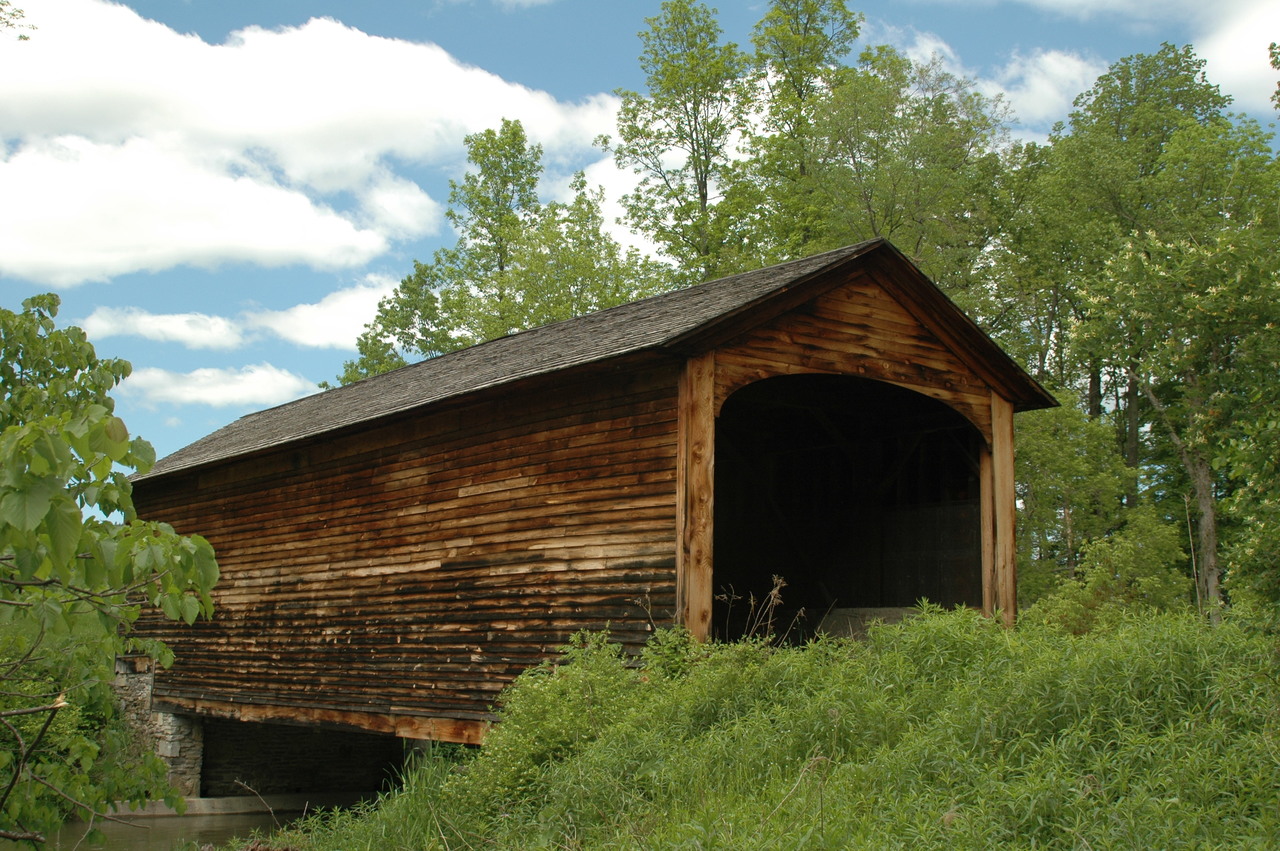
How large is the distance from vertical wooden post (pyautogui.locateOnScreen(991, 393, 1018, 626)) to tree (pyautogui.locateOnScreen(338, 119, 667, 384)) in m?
18.2

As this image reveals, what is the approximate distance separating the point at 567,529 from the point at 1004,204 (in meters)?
22.6

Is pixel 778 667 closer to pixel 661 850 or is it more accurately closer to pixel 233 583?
pixel 661 850

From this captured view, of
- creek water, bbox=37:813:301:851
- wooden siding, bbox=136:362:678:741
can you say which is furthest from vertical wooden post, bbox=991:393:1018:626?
creek water, bbox=37:813:301:851

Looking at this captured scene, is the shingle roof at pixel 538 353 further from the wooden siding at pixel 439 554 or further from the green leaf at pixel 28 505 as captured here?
the green leaf at pixel 28 505

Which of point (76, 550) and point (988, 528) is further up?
point (988, 528)

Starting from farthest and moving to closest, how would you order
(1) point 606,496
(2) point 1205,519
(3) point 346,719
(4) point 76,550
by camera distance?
1. (2) point 1205,519
2. (3) point 346,719
3. (1) point 606,496
4. (4) point 76,550

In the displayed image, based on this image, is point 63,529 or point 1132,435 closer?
point 63,529

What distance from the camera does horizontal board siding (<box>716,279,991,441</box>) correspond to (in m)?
10.1

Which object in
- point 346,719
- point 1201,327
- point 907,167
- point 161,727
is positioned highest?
point 907,167

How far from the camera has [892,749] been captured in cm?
645

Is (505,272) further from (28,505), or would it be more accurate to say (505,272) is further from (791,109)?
(28,505)

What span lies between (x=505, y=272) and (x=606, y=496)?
21.2 meters

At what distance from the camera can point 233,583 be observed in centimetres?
1552

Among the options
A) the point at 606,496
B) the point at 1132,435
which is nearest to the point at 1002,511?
the point at 606,496
